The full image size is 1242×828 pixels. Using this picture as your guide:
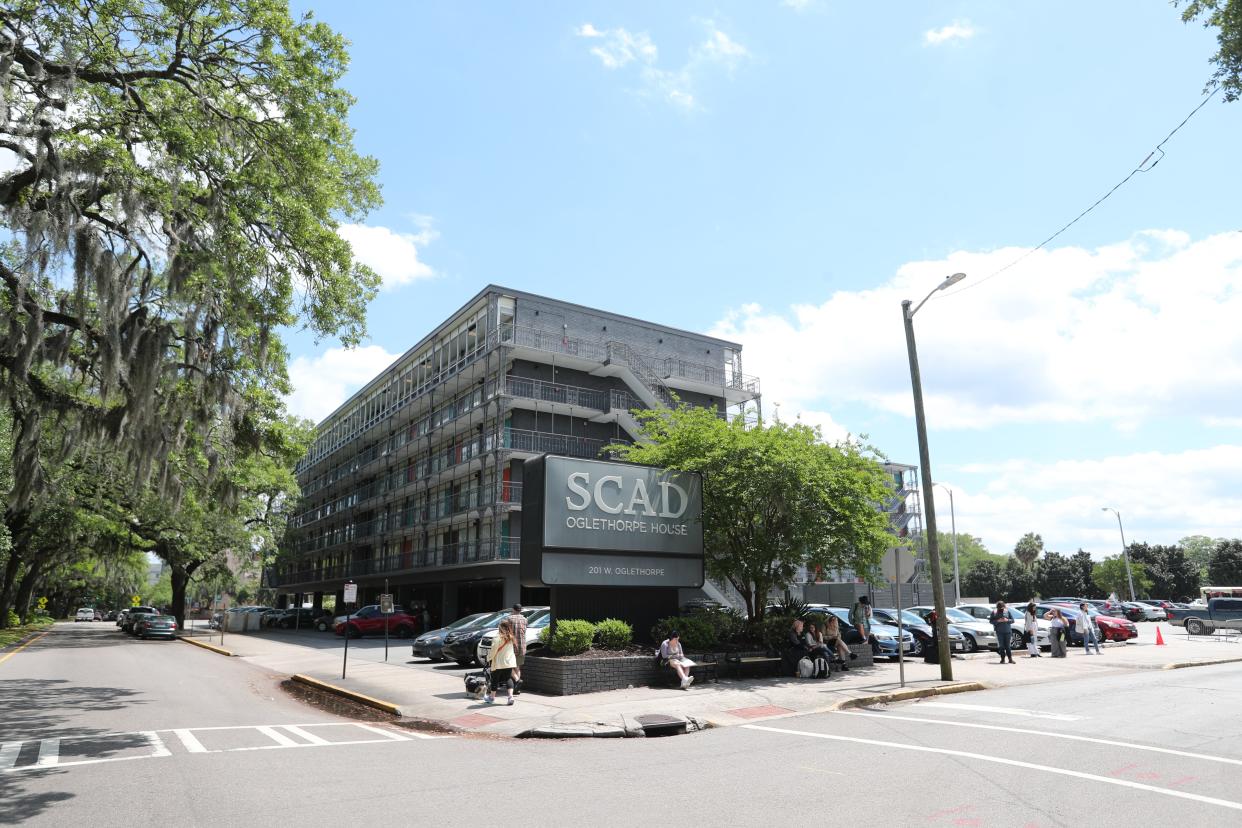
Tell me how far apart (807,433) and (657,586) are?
5165 millimetres

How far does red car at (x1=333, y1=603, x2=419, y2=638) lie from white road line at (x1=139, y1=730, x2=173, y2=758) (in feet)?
86.5

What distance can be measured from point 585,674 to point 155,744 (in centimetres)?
659

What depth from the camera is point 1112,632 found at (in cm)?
2811

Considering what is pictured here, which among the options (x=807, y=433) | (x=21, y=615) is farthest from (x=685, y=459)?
(x=21, y=615)

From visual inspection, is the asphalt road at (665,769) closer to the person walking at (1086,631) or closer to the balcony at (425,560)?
the person walking at (1086,631)

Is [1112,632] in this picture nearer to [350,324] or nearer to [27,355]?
[350,324]

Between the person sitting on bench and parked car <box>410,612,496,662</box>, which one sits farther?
parked car <box>410,612,496,662</box>

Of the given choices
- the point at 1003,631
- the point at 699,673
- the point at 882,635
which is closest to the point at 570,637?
the point at 699,673

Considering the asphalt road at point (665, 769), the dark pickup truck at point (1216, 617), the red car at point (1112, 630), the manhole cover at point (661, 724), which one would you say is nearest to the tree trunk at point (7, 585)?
the asphalt road at point (665, 769)

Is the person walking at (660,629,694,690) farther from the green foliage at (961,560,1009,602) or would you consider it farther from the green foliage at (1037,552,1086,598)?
the green foliage at (961,560,1009,602)

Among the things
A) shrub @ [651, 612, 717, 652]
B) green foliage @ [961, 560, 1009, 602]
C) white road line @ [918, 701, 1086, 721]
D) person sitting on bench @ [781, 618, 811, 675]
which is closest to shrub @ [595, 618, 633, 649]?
shrub @ [651, 612, 717, 652]

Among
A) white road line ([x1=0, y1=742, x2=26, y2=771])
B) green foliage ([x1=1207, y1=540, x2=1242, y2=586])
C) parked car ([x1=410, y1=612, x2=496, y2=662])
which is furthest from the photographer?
green foliage ([x1=1207, y1=540, x2=1242, y2=586])

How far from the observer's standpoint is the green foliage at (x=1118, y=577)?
70.2m

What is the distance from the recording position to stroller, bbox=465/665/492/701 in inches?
528
